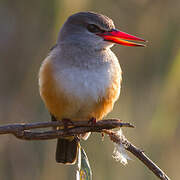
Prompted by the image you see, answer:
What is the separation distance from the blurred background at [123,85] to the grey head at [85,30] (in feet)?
0.22

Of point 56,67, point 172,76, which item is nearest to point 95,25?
point 56,67

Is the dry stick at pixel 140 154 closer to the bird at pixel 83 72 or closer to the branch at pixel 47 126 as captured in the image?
the branch at pixel 47 126

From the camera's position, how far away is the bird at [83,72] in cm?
242

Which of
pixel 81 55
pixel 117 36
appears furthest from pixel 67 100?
pixel 117 36

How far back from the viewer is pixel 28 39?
316 centimetres

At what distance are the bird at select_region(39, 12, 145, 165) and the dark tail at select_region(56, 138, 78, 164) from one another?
0.23 meters

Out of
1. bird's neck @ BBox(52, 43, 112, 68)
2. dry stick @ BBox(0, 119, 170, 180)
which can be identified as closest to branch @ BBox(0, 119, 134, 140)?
dry stick @ BBox(0, 119, 170, 180)

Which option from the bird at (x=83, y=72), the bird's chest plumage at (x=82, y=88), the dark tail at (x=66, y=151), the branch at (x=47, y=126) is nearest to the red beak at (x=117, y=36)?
the bird at (x=83, y=72)

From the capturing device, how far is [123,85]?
2.85 metres

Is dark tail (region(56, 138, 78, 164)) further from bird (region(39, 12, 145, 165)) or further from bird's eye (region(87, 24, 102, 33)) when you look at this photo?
bird's eye (region(87, 24, 102, 33))

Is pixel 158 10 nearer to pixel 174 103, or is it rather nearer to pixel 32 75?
pixel 174 103

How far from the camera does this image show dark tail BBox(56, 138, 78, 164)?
2.75 meters

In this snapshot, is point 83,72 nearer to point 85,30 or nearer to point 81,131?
point 85,30

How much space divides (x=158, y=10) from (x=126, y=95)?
59cm
